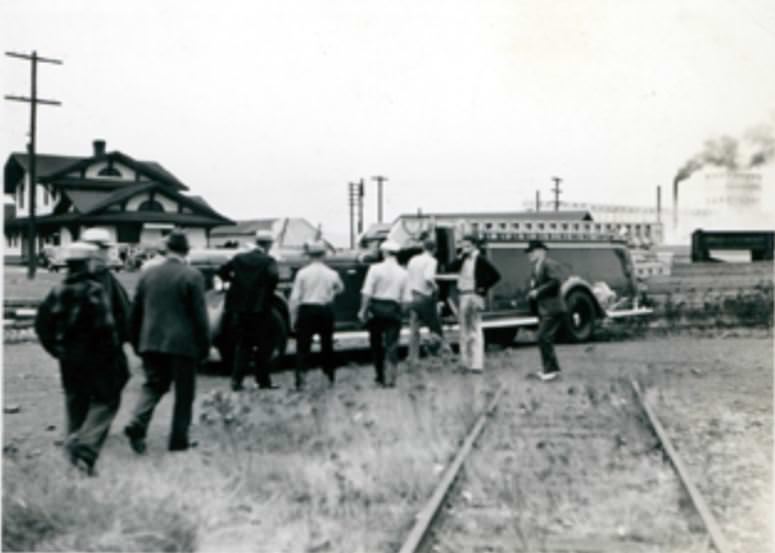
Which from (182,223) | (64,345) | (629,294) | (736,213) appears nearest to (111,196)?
(182,223)

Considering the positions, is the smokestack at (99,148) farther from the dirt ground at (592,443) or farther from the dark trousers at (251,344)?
the dark trousers at (251,344)

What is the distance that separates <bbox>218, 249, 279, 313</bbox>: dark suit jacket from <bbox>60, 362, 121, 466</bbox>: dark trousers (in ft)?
10.3

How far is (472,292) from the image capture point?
10586mm

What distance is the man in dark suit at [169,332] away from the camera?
6.52 m

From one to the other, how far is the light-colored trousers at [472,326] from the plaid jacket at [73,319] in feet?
17.3

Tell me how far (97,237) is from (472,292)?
5042mm

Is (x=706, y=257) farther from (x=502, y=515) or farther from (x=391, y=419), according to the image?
(x=502, y=515)

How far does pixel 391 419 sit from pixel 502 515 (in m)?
2.46

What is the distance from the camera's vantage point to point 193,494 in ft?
19.2

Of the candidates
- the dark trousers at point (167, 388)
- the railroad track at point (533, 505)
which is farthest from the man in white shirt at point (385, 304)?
the dark trousers at point (167, 388)

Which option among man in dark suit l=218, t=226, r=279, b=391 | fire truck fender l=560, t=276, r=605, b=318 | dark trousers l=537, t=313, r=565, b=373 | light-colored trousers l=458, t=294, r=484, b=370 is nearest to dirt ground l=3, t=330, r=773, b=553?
dark trousers l=537, t=313, r=565, b=373

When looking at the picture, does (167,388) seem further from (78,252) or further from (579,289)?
(579,289)

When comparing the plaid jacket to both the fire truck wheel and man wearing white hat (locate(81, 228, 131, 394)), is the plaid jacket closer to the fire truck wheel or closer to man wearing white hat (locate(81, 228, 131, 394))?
man wearing white hat (locate(81, 228, 131, 394))

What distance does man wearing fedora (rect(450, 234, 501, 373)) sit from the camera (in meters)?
10.5
